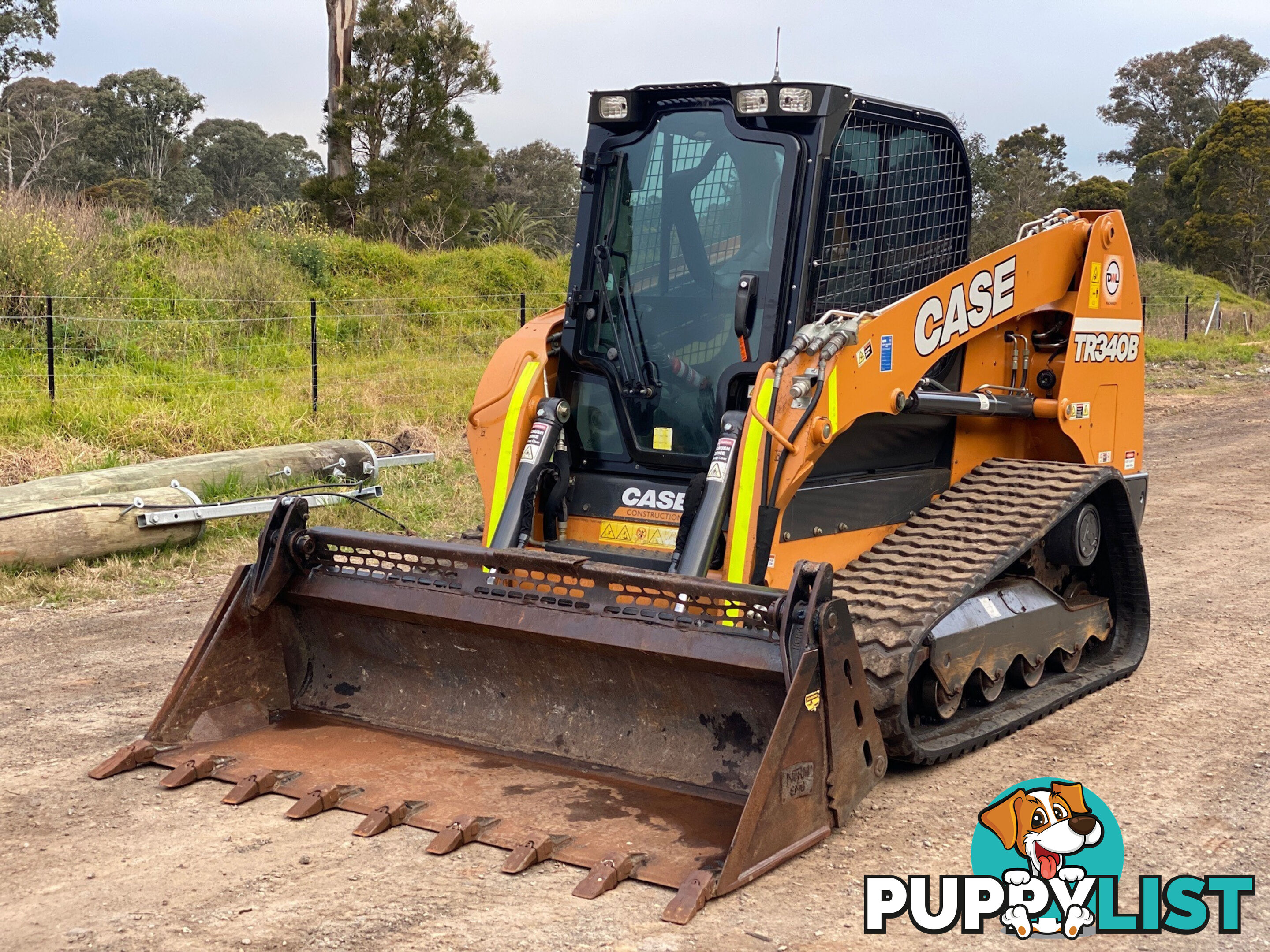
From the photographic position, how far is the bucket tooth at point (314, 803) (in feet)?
14.1

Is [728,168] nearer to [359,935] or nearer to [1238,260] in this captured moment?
[359,935]

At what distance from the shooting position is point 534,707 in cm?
481

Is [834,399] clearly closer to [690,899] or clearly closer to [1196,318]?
[690,899]

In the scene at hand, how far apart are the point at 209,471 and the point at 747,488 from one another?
18.0 feet

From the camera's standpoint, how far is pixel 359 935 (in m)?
3.49

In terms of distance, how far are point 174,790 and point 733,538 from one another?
217cm

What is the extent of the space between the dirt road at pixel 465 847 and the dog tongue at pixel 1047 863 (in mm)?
204

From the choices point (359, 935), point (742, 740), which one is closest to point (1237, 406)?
point (742, 740)

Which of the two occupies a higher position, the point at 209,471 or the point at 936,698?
the point at 209,471

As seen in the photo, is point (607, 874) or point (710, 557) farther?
point (710, 557)

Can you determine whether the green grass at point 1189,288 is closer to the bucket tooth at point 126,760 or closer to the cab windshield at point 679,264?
the cab windshield at point 679,264

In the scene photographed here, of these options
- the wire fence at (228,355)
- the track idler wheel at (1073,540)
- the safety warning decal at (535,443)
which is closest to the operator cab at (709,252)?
the safety warning decal at (535,443)

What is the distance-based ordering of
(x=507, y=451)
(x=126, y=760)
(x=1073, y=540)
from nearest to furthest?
1. (x=126, y=760)
2. (x=507, y=451)
3. (x=1073, y=540)

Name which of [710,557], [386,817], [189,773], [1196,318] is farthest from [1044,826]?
[1196,318]
